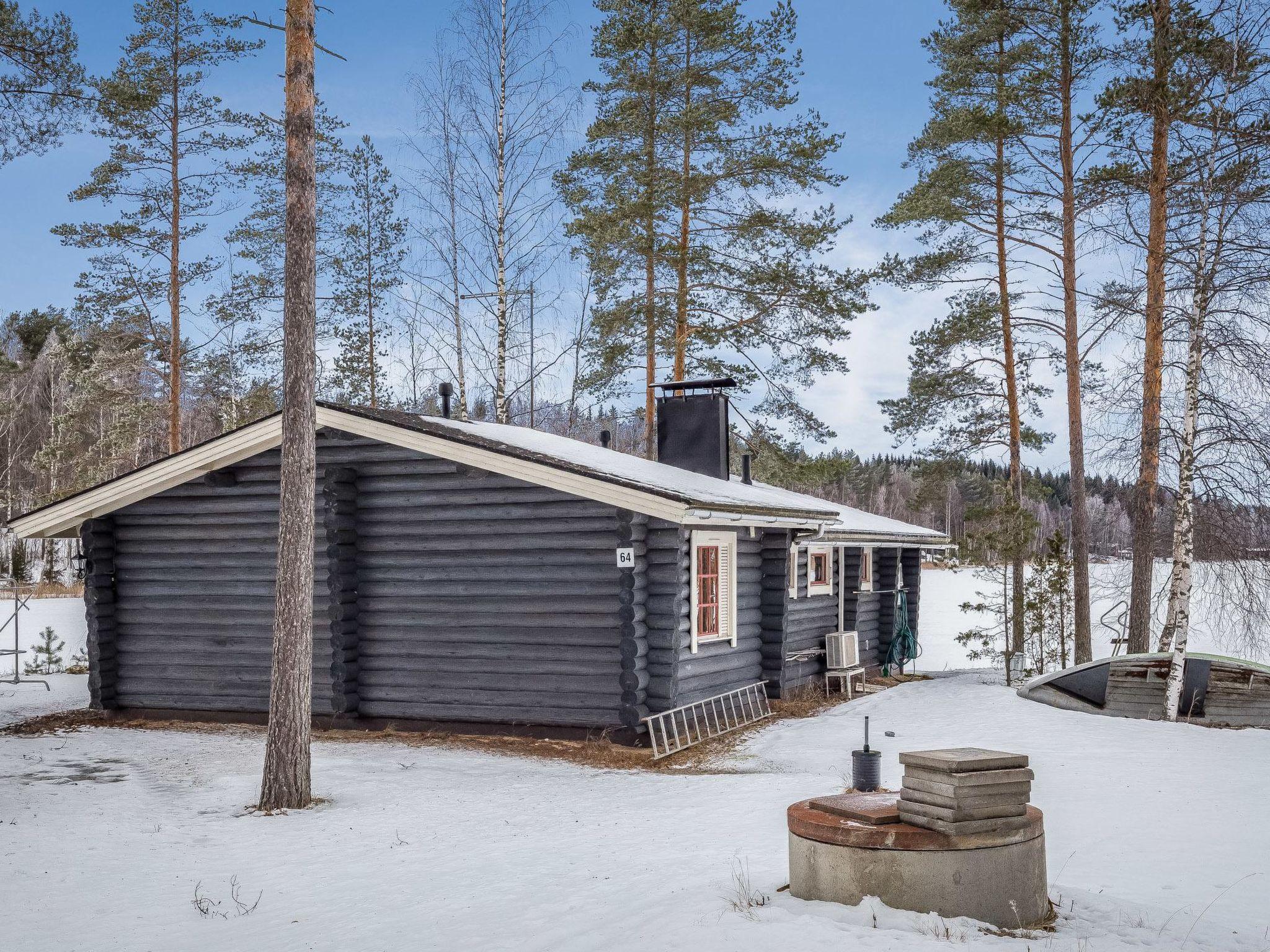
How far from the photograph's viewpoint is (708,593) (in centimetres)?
1341

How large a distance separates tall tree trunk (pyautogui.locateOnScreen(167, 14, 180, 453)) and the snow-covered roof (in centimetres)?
803

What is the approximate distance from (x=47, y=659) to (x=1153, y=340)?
21.1m

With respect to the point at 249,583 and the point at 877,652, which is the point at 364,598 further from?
the point at 877,652

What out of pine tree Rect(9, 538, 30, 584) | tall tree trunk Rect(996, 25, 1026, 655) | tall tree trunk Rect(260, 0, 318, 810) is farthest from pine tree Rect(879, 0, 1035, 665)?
pine tree Rect(9, 538, 30, 584)

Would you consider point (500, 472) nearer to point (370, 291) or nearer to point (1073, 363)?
point (1073, 363)

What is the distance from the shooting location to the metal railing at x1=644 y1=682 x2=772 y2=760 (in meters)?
11.8

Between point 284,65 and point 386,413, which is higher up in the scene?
point 284,65

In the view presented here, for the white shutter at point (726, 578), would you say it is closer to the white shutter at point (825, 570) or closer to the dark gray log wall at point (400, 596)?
the dark gray log wall at point (400, 596)

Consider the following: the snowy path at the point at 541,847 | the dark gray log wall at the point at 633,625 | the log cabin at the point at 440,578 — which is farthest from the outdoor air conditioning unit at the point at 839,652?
the dark gray log wall at the point at 633,625

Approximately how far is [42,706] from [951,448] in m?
17.4

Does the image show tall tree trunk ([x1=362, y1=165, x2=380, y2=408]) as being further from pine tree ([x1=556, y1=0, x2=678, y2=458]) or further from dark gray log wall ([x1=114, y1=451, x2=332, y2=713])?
dark gray log wall ([x1=114, y1=451, x2=332, y2=713])

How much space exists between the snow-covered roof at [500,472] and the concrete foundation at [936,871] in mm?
5556

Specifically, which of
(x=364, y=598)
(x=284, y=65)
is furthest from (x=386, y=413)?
(x=284, y=65)

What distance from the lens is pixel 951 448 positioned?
2166 centimetres
